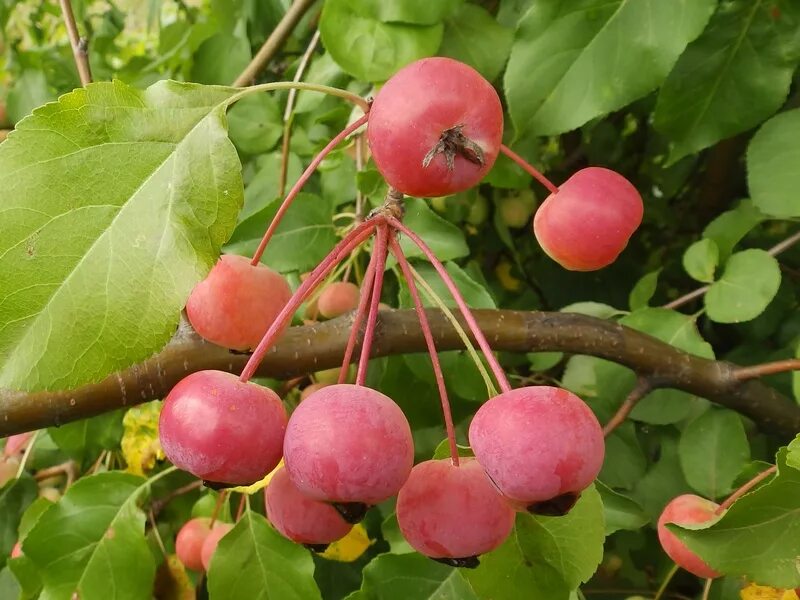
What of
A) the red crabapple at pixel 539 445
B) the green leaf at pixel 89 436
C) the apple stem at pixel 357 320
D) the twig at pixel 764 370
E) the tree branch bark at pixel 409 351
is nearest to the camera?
the red crabapple at pixel 539 445

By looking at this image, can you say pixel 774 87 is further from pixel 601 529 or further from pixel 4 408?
pixel 4 408

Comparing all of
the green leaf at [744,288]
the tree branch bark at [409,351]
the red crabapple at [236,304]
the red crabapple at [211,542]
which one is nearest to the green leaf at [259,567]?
the red crabapple at [211,542]

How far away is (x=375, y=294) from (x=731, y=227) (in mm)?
601

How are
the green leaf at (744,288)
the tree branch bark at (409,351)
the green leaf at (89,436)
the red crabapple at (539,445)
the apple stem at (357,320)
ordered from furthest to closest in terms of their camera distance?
the green leaf at (89,436)
the green leaf at (744,288)
the tree branch bark at (409,351)
the apple stem at (357,320)
the red crabapple at (539,445)

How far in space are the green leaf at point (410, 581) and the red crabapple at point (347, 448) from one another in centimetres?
33

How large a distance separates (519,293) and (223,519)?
29.0 inches

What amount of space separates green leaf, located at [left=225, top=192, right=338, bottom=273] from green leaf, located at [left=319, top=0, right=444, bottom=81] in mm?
179

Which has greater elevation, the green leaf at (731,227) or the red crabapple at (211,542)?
the green leaf at (731,227)

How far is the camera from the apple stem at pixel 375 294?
17.6 inches

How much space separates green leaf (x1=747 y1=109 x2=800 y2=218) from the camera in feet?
2.45

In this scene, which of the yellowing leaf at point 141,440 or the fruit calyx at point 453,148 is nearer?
the fruit calyx at point 453,148

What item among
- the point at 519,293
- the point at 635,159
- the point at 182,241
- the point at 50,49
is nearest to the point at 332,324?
the point at 182,241

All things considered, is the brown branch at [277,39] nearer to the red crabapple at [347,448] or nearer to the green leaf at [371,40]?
the green leaf at [371,40]

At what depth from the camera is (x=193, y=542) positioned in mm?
874
